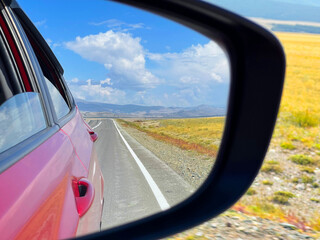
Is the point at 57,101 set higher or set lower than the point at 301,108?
higher

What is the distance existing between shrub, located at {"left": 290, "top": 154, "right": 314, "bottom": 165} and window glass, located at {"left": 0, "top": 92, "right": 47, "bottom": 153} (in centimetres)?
698

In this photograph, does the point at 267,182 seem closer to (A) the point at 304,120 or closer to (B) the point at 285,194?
(B) the point at 285,194

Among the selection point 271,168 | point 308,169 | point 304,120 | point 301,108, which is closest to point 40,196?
point 271,168

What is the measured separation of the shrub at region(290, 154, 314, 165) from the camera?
25.4 feet

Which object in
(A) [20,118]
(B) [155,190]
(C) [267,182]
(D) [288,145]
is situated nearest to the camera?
(A) [20,118]

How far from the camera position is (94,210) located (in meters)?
1.73

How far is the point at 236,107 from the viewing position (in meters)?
1.86

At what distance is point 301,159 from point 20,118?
7.40 metres

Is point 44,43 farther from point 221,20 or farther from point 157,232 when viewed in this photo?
point 157,232

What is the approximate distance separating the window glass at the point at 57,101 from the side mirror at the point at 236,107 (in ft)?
2.38

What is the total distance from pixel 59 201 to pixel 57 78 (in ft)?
4.24

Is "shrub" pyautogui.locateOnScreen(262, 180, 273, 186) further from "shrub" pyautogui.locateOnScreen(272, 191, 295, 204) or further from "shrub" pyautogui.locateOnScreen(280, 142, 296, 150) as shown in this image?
"shrub" pyautogui.locateOnScreen(280, 142, 296, 150)

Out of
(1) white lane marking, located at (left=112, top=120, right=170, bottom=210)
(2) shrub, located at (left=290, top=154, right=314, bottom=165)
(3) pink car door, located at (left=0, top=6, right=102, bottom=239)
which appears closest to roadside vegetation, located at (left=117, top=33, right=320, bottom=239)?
(2) shrub, located at (left=290, top=154, right=314, bottom=165)

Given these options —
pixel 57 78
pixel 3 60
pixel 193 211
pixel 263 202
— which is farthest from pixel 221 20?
pixel 263 202
